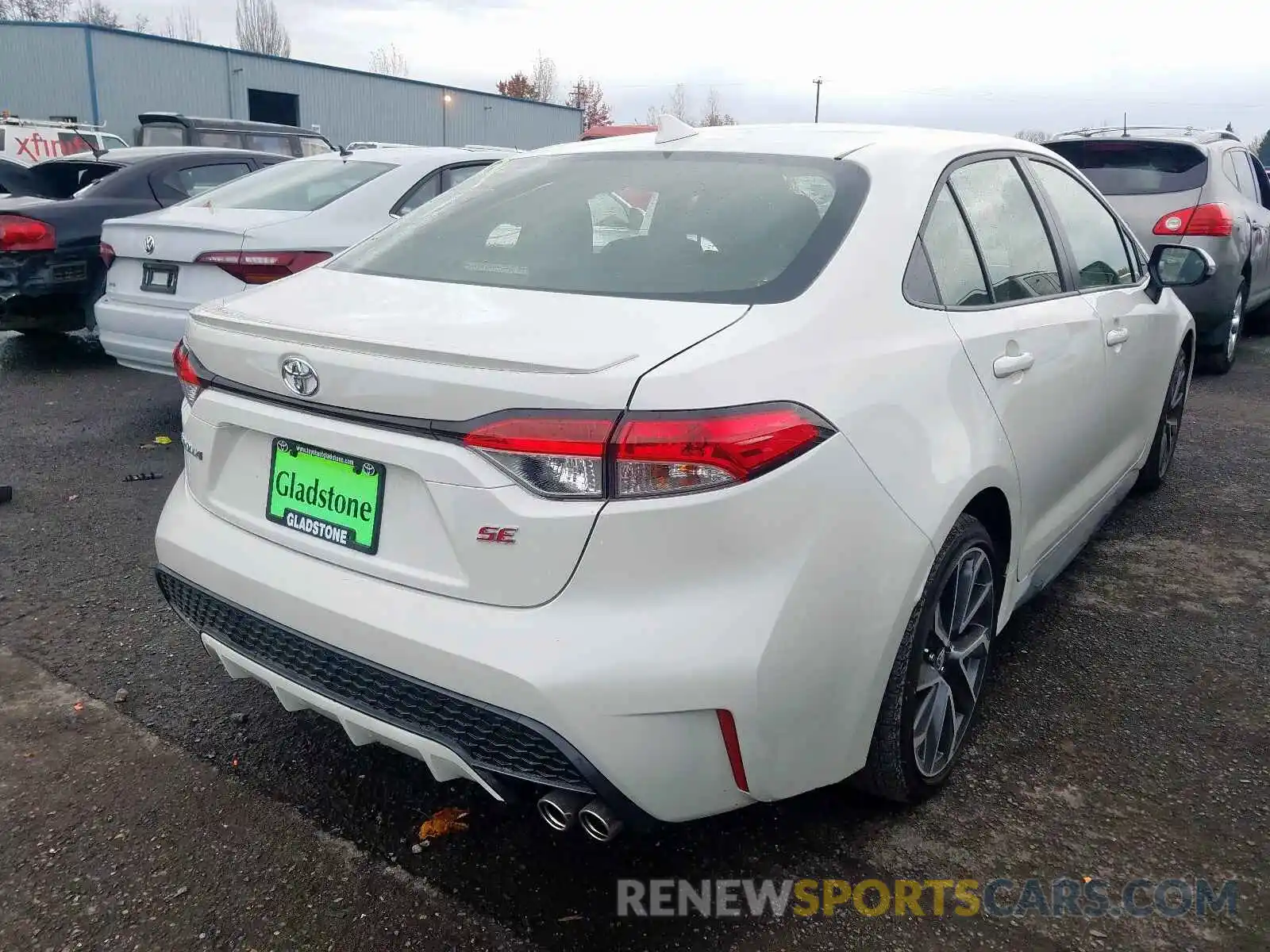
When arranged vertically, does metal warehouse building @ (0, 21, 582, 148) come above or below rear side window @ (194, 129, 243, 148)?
above

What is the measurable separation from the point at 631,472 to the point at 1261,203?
8267mm

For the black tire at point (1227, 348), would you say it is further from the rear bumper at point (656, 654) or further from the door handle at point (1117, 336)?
the rear bumper at point (656, 654)

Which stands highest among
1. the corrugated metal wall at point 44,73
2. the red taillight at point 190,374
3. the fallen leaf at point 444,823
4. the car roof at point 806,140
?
the corrugated metal wall at point 44,73

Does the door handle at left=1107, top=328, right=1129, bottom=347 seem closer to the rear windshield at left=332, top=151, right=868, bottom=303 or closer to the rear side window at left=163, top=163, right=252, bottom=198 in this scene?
the rear windshield at left=332, top=151, right=868, bottom=303

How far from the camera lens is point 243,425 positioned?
217 centimetres

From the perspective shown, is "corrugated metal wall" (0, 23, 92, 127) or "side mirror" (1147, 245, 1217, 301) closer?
"side mirror" (1147, 245, 1217, 301)

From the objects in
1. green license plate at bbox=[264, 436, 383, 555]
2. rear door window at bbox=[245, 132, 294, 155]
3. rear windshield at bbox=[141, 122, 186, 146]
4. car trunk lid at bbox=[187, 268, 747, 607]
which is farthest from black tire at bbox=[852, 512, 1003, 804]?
rear windshield at bbox=[141, 122, 186, 146]

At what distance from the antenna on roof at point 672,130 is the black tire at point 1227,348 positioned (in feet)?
19.1

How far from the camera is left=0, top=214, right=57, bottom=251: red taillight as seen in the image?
20.9 ft

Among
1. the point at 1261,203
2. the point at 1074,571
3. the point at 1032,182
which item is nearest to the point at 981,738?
the point at 1074,571

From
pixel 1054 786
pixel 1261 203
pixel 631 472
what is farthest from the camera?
pixel 1261 203

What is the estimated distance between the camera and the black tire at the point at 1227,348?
7.31 metres

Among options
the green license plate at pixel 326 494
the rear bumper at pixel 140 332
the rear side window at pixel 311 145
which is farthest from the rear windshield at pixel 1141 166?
the rear side window at pixel 311 145

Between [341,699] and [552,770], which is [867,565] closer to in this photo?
[552,770]
